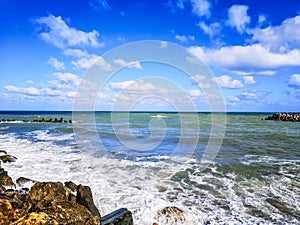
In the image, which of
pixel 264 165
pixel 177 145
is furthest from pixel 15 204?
pixel 177 145

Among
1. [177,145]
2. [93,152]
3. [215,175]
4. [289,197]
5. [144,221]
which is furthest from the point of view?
[177,145]

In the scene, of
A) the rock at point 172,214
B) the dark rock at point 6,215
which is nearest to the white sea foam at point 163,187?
the rock at point 172,214

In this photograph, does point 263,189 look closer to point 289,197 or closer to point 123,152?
point 289,197

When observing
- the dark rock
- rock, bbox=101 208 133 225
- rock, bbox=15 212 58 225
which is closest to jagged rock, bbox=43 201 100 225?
rock, bbox=15 212 58 225

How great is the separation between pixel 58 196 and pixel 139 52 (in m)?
7.45

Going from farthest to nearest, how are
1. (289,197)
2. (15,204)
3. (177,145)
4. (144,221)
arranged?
(177,145) → (289,197) → (144,221) → (15,204)

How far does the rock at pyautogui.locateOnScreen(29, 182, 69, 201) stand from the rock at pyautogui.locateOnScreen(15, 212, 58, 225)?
1535 millimetres

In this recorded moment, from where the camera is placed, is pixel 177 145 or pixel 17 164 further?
pixel 177 145

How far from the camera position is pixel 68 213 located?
4434 mm

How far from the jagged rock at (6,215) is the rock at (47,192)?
1590 millimetres

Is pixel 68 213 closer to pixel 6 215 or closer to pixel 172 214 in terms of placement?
pixel 6 215

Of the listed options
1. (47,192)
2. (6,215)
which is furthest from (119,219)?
(47,192)

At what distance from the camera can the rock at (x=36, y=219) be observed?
12.3ft

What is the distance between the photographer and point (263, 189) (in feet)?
25.9
